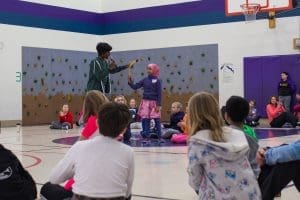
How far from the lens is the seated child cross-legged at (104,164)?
8.45ft

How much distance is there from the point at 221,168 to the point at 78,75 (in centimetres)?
1486

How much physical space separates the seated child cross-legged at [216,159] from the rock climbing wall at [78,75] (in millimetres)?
12945

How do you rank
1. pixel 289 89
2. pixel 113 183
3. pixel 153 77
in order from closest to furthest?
pixel 113 183
pixel 153 77
pixel 289 89

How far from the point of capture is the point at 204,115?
2.80 meters

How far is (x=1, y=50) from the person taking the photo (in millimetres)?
14727

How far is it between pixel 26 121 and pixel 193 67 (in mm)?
5624

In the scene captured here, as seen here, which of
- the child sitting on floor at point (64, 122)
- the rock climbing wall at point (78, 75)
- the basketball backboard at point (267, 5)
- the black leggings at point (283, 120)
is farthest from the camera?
the rock climbing wall at point (78, 75)

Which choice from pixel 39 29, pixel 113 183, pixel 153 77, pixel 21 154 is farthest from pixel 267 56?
pixel 113 183

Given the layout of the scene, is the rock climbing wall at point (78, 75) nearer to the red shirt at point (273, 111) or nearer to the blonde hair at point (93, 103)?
the red shirt at point (273, 111)

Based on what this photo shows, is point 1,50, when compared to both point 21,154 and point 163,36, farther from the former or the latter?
point 21,154

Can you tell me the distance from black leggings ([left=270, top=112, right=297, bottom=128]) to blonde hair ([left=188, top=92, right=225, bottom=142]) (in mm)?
10406

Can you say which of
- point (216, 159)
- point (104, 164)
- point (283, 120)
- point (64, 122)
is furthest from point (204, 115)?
point (64, 122)

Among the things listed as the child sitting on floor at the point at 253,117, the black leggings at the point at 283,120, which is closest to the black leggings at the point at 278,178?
the black leggings at the point at 283,120

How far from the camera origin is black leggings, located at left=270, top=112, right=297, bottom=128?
12.7 m
